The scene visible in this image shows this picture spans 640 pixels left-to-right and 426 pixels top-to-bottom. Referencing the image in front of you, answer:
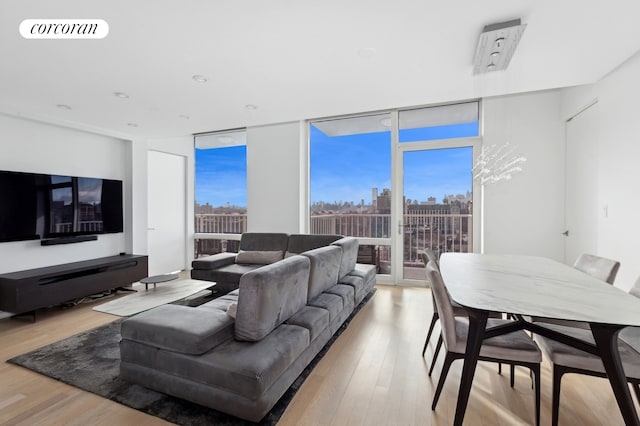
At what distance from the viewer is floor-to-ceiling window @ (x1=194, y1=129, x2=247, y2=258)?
6.00 metres

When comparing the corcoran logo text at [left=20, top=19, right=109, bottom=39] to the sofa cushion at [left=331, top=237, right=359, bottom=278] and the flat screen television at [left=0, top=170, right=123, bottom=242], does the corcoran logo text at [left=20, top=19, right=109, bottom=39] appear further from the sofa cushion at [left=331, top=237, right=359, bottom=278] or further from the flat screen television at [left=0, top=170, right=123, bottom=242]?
the sofa cushion at [left=331, top=237, right=359, bottom=278]

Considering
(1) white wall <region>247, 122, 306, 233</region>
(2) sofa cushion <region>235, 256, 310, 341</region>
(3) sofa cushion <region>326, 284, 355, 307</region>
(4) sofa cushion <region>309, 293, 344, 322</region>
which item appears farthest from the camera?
(1) white wall <region>247, 122, 306, 233</region>

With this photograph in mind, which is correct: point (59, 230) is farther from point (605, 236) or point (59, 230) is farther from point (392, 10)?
point (605, 236)

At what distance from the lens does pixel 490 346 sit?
1703 millimetres

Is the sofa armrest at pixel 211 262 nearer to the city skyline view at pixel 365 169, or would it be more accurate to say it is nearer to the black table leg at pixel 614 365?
the city skyline view at pixel 365 169

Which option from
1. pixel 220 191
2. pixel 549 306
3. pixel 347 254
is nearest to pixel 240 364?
pixel 549 306

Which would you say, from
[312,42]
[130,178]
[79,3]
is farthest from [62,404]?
Answer: [130,178]

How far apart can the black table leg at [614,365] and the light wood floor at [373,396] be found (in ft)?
1.28

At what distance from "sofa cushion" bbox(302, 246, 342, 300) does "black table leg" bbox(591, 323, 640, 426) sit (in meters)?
1.90

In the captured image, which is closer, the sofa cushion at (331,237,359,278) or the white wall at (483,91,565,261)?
the sofa cushion at (331,237,359,278)

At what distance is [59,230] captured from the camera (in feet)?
13.0

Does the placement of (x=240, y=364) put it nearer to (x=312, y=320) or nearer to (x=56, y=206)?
(x=312, y=320)

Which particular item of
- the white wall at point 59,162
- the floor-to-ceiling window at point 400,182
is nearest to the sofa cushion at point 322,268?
the floor-to-ceiling window at point 400,182

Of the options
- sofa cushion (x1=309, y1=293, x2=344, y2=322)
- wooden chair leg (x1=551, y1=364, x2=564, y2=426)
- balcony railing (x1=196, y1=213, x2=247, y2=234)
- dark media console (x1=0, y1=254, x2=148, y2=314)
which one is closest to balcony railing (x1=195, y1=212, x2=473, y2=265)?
balcony railing (x1=196, y1=213, x2=247, y2=234)
